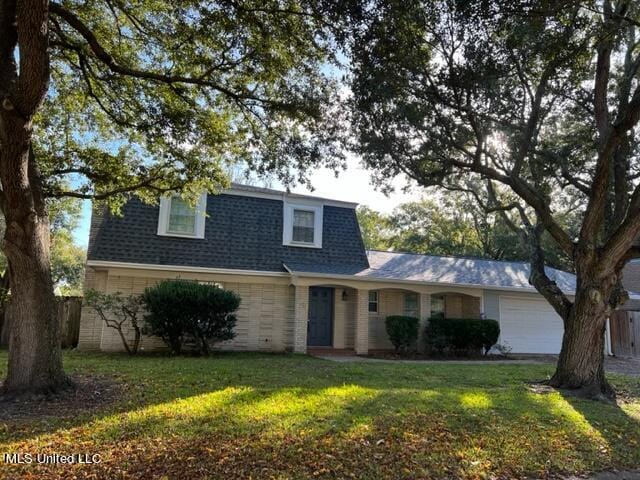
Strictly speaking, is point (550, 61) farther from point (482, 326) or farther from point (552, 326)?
point (552, 326)

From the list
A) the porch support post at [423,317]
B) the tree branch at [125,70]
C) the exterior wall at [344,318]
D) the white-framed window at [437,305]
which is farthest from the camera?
the white-framed window at [437,305]

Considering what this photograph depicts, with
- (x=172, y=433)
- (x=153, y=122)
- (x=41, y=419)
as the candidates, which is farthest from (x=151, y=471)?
(x=153, y=122)

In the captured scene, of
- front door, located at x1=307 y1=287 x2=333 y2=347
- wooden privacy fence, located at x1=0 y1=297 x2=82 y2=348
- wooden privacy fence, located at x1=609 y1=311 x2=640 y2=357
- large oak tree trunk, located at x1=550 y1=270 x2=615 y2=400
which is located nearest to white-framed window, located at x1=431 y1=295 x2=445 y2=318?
front door, located at x1=307 y1=287 x2=333 y2=347

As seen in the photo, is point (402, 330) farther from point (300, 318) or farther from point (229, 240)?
point (229, 240)

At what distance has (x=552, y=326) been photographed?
16797mm

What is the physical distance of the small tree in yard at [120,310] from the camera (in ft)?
36.1

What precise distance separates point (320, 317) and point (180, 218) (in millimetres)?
5666

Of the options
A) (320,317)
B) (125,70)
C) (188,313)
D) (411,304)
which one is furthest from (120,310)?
(411,304)

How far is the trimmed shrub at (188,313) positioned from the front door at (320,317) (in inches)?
136

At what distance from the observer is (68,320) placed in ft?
43.2

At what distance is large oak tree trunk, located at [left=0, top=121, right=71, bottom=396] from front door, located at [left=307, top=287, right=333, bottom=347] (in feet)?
29.7

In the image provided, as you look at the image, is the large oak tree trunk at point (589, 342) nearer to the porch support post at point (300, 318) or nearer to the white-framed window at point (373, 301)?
the porch support post at point (300, 318)

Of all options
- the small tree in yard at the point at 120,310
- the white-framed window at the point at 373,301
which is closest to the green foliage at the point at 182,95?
the small tree in yard at the point at 120,310

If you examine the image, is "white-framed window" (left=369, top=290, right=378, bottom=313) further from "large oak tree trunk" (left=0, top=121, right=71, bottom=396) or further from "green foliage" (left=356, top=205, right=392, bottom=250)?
Result: "green foliage" (left=356, top=205, right=392, bottom=250)
